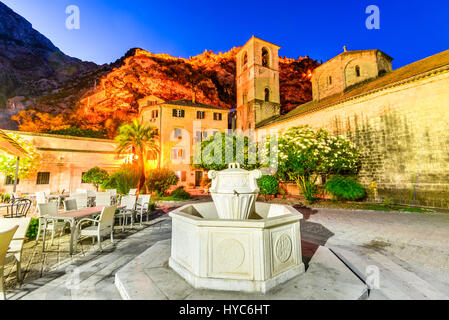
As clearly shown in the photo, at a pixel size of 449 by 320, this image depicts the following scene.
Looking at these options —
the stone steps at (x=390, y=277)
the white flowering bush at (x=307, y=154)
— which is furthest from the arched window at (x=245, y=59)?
the stone steps at (x=390, y=277)

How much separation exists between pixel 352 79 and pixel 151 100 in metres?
25.7

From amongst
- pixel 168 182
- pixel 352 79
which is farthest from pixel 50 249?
pixel 352 79

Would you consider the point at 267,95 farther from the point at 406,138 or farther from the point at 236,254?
the point at 236,254

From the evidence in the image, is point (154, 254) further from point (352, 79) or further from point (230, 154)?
point (352, 79)

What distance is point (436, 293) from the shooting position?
2826mm

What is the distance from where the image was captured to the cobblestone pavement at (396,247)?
3.06m

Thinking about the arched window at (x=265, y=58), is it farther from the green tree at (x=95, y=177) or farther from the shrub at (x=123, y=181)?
the green tree at (x=95, y=177)

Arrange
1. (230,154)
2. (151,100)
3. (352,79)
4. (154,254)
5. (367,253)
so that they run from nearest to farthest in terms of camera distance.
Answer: (154,254) → (367,253) → (230,154) → (352,79) → (151,100)

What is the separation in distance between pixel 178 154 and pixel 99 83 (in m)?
34.4

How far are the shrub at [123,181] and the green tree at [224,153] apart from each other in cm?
592

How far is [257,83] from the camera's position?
992 inches

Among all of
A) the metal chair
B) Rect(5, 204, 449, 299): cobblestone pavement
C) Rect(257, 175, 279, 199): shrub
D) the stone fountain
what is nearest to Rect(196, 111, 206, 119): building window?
Rect(257, 175, 279, 199): shrub

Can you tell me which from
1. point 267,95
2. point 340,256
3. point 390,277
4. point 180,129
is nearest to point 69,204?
point 340,256

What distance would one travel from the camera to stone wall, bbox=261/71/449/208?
10.5 metres
